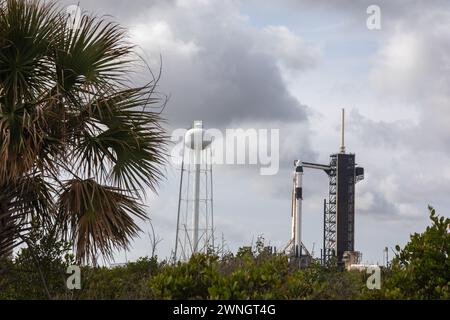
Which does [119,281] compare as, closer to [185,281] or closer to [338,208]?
[185,281]

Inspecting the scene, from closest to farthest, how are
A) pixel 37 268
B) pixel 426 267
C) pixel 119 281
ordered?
pixel 426 267 → pixel 119 281 → pixel 37 268

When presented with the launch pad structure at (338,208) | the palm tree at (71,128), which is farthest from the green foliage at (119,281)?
the launch pad structure at (338,208)

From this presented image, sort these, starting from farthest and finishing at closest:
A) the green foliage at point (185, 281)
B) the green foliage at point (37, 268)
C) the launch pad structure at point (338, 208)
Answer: the launch pad structure at point (338, 208) → the green foliage at point (37, 268) → the green foliage at point (185, 281)

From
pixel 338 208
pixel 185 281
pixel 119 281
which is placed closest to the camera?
pixel 185 281

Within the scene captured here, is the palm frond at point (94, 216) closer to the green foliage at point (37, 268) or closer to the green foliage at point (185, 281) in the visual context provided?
the green foliage at point (37, 268)

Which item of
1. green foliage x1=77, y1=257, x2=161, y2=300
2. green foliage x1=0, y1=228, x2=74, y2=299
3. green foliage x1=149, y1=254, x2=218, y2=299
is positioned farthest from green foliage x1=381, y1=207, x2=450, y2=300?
green foliage x1=0, y1=228, x2=74, y2=299

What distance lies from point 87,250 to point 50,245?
44.7 inches

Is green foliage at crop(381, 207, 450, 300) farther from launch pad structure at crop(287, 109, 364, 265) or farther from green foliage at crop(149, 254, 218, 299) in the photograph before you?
launch pad structure at crop(287, 109, 364, 265)

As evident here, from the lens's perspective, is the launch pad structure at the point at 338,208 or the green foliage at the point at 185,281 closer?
the green foliage at the point at 185,281

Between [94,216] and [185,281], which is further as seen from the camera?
[94,216]

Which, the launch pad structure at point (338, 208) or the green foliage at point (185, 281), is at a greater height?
the launch pad structure at point (338, 208)

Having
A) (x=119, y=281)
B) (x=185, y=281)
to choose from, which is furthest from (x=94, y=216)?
(x=185, y=281)
